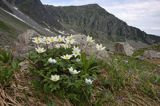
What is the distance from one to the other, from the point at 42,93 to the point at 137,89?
1.66 m

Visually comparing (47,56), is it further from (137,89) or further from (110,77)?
(137,89)

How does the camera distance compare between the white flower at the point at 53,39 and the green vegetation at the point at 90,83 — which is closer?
the green vegetation at the point at 90,83

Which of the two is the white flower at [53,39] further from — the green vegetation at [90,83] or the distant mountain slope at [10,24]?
the distant mountain slope at [10,24]

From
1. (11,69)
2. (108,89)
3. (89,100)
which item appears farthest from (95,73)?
(11,69)

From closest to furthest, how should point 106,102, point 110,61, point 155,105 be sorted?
point 106,102
point 155,105
point 110,61

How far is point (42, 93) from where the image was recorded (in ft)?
18.7

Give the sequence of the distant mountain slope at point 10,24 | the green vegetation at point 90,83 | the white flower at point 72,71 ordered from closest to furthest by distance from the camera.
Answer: the green vegetation at point 90,83 → the white flower at point 72,71 → the distant mountain slope at point 10,24

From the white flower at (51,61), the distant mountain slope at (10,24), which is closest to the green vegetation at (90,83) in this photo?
the white flower at (51,61)

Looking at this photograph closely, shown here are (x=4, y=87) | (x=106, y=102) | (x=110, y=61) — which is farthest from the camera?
(x=110, y=61)

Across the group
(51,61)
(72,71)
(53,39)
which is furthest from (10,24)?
(72,71)

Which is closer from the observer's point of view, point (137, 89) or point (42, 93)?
point (42, 93)

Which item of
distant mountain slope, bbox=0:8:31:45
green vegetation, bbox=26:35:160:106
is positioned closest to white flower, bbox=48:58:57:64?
green vegetation, bbox=26:35:160:106

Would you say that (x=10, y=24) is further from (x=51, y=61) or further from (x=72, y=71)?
(x=72, y=71)

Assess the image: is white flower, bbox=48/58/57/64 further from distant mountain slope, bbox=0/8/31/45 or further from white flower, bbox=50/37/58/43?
distant mountain slope, bbox=0/8/31/45
